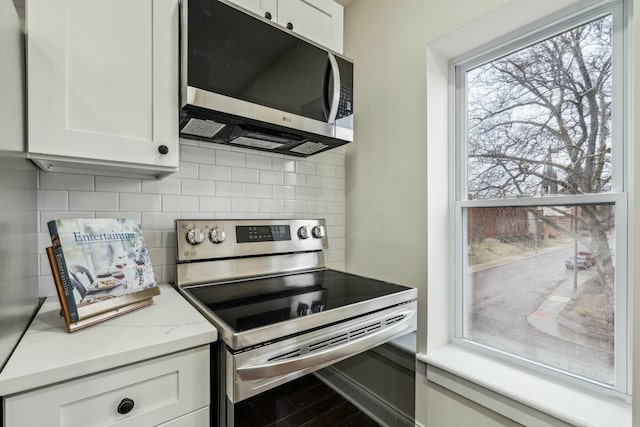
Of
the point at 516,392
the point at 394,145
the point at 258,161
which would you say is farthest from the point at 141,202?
the point at 516,392

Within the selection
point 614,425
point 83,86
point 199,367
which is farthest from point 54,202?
point 614,425

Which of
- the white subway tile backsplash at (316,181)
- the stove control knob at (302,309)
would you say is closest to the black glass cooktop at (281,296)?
the stove control knob at (302,309)

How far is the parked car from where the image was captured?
116 cm

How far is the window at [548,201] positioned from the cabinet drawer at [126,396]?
1.30 metres

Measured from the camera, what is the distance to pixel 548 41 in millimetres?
1291

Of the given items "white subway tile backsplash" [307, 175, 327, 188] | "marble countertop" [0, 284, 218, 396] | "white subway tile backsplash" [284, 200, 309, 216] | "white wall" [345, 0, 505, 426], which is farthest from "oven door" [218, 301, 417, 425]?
"white subway tile backsplash" [307, 175, 327, 188]

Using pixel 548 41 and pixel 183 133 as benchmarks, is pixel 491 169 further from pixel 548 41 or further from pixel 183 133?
pixel 183 133

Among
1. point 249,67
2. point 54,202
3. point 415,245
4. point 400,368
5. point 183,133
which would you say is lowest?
point 400,368

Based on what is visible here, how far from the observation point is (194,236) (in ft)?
4.33

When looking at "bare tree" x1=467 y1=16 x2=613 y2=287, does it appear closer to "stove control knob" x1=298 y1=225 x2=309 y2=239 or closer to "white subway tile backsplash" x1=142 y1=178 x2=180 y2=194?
"stove control knob" x1=298 y1=225 x2=309 y2=239

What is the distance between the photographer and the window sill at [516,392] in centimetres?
103

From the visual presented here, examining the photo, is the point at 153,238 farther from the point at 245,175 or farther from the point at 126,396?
the point at 126,396

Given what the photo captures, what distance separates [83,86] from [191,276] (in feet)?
2.61

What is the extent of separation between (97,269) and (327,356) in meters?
0.75
